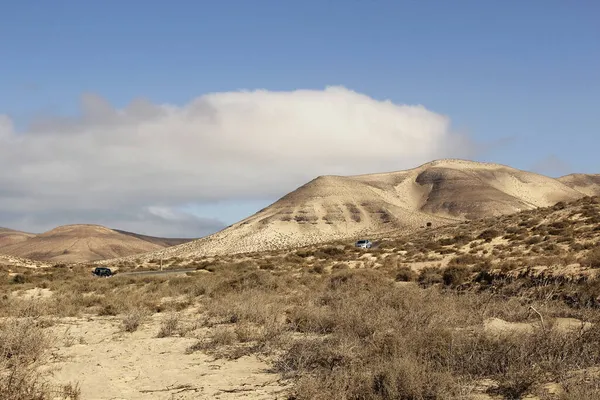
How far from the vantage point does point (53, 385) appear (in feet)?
31.3

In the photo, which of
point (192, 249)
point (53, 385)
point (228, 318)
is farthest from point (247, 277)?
point (192, 249)

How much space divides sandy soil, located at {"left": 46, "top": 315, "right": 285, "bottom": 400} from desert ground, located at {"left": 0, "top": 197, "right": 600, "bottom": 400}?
0.04 meters

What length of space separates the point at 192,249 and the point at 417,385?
349 ft

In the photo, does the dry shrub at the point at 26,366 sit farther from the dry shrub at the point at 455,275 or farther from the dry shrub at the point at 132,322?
the dry shrub at the point at 455,275

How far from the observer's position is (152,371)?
36.1 ft

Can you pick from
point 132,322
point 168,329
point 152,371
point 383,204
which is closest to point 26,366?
point 152,371

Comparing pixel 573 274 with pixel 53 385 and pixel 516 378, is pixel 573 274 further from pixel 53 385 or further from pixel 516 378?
pixel 53 385

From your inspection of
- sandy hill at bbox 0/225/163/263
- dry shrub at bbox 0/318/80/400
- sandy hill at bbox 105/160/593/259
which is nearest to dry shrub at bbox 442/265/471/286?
dry shrub at bbox 0/318/80/400

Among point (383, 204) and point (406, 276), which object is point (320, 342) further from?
point (383, 204)

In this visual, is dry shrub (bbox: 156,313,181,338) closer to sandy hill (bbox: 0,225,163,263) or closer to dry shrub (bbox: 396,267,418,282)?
dry shrub (bbox: 396,267,418,282)

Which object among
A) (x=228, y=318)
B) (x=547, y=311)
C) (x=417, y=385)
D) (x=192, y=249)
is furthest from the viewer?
(x=192, y=249)

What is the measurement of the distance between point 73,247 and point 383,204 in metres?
102

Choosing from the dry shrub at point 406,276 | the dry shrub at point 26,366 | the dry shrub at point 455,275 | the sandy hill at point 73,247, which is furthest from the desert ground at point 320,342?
the sandy hill at point 73,247

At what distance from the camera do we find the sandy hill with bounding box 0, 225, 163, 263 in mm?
166000
